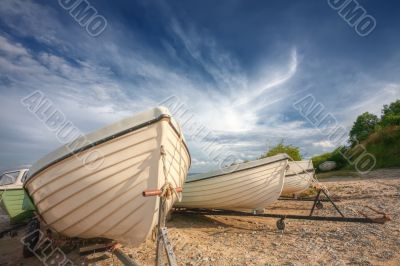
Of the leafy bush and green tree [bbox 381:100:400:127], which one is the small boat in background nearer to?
the leafy bush

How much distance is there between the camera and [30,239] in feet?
16.4

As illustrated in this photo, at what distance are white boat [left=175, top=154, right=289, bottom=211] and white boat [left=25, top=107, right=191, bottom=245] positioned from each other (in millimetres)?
3597

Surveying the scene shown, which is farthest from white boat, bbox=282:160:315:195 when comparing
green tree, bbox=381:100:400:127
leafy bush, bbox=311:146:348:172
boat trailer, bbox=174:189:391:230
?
green tree, bbox=381:100:400:127

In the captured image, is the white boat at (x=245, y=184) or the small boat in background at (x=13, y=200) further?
the small boat in background at (x=13, y=200)

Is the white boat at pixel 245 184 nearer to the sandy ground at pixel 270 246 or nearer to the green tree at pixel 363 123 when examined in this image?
the sandy ground at pixel 270 246

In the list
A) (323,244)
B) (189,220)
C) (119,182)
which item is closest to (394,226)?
(323,244)

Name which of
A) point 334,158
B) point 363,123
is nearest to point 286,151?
point 334,158

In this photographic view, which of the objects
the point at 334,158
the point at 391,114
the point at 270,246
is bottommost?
the point at 270,246

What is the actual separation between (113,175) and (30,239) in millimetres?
3286

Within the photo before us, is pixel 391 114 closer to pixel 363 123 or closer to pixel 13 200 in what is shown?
pixel 363 123

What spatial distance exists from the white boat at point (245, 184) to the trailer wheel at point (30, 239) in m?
4.16

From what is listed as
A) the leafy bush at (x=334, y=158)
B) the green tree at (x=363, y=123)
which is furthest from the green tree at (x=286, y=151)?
the green tree at (x=363, y=123)

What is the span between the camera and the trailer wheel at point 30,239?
4957 mm

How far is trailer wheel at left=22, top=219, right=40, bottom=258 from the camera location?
4.96m
